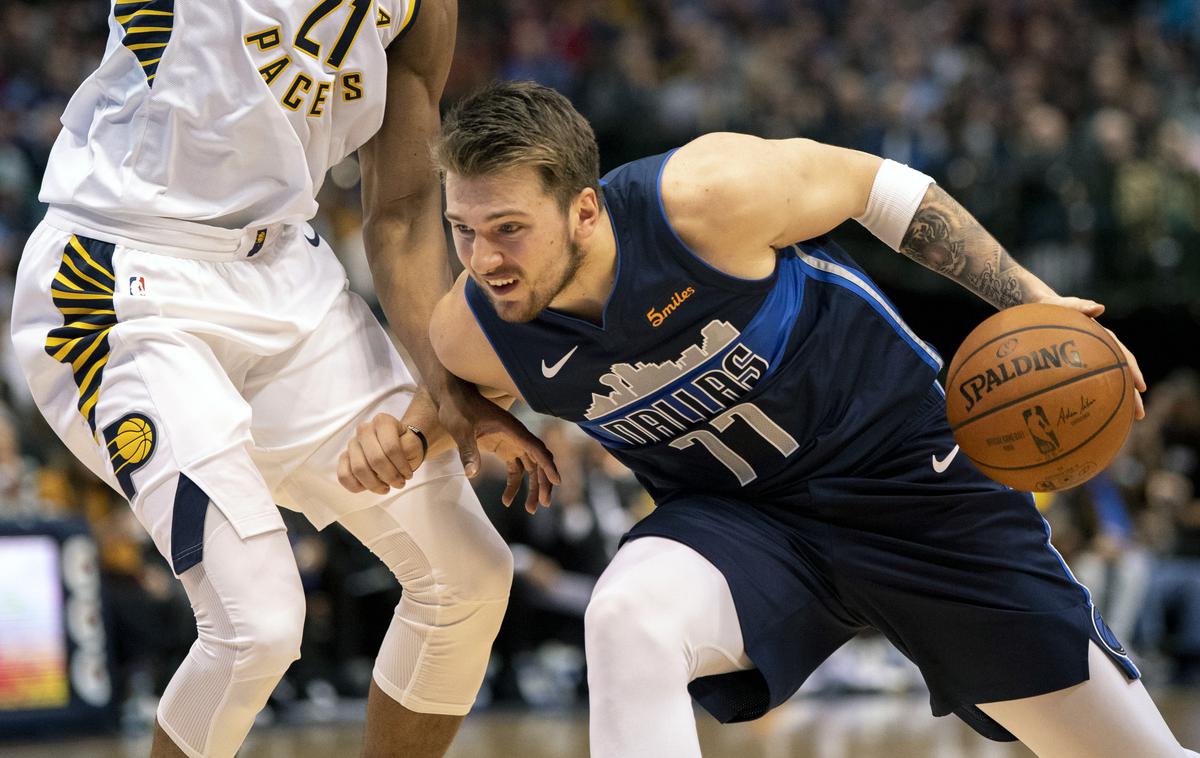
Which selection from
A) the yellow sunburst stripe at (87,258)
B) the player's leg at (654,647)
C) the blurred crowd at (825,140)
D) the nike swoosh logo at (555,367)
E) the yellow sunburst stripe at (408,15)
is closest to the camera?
the player's leg at (654,647)

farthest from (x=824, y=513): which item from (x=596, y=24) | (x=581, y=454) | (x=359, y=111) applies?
(x=596, y=24)

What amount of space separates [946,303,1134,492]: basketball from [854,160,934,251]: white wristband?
0.39 m

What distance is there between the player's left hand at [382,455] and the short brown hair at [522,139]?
2.44 ft

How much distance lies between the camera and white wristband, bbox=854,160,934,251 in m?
3.55

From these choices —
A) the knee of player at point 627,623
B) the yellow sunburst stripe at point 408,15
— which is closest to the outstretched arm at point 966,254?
the knee of player at point 627,623

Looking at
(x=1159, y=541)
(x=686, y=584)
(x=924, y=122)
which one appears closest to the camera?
(x=686, y=584)

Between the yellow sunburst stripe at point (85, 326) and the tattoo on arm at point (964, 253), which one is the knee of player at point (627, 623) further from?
the yellow sunburst stripe at point (85, 326)

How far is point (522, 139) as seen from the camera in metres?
3.15

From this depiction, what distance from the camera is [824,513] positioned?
11.4ft

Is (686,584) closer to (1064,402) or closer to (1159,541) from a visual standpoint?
(1064,402)

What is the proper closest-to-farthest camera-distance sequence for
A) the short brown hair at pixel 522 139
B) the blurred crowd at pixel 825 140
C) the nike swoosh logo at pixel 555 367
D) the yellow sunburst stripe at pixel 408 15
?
the short brown hair at pixel 522 139 < the nike swoosh logo at pixel 555 367 < the yellow sunburst stripe at pixel 408 15 < the blurred crowd at pixel 825 140

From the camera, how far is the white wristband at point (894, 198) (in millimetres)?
3549

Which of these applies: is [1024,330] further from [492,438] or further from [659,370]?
[492,438]

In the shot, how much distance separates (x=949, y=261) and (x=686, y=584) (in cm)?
114
